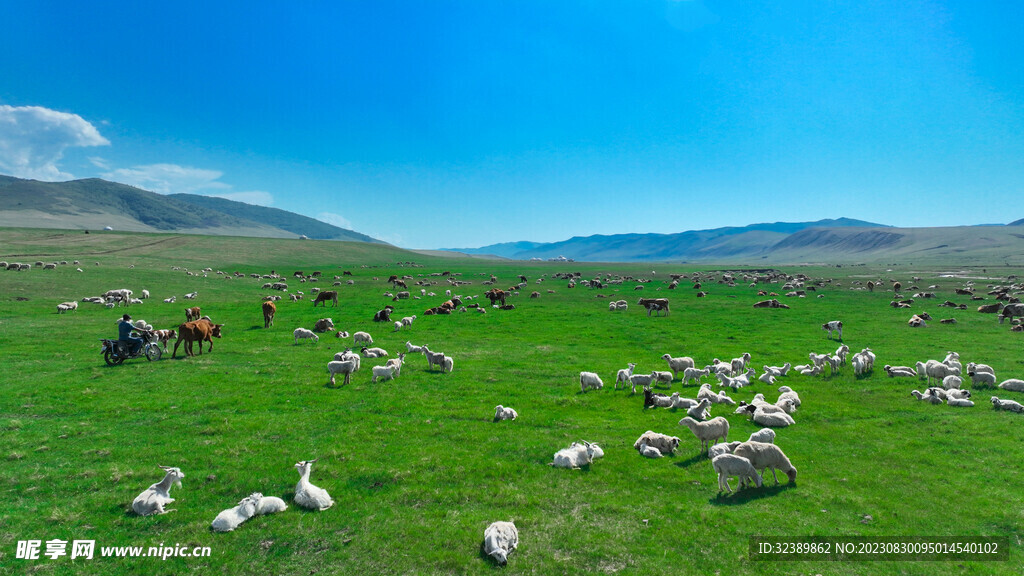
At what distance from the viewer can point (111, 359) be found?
1939 centimetres

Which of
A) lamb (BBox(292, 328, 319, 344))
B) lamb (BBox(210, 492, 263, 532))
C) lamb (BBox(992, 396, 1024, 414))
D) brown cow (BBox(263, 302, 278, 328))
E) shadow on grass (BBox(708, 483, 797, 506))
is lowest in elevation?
shadow on grass (BBox(708, 483, 797, 506))

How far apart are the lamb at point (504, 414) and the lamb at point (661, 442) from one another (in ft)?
13.5

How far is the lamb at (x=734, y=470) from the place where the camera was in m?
9.77

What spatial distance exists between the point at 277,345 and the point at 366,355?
6.90 meters

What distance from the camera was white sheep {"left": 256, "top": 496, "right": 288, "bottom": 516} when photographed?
8.48 m

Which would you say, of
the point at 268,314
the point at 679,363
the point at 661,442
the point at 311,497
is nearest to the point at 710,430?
the point at 661,442

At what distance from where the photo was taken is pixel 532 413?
1500cm

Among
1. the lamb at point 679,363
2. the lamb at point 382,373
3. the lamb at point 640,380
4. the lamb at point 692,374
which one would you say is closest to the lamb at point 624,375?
the lamb at point 640,380

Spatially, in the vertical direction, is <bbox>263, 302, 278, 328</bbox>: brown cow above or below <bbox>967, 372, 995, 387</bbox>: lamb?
above

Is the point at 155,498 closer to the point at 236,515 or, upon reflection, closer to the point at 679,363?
the point at 236,515

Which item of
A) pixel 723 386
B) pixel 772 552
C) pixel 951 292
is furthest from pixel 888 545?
pixel 951 292

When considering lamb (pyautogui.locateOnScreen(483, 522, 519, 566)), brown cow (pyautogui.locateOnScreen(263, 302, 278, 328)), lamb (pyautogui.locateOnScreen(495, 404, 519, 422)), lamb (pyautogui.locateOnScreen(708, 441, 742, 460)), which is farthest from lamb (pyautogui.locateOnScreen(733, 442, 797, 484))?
brown cow (pyautogui.locateOnScreen(263, 302, 278, 328))

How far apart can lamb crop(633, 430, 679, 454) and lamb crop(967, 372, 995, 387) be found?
1515 cm

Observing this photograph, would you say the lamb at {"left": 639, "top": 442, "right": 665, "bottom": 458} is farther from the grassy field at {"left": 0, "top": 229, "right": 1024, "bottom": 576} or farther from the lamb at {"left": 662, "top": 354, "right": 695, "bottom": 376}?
the lamb at {"left": 662, "top": 354, "right": 695, "bottom": 376}
